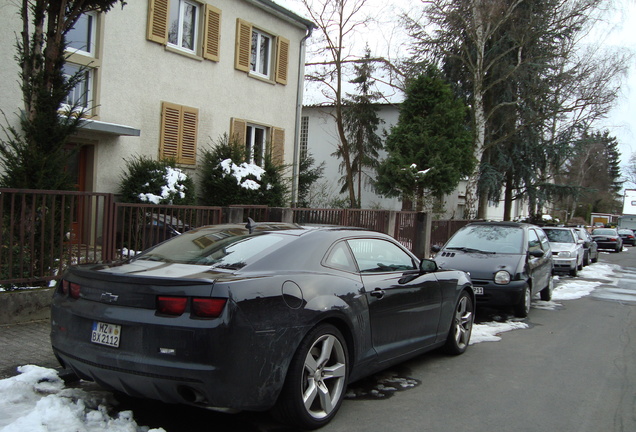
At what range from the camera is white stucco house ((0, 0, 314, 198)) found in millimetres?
12672

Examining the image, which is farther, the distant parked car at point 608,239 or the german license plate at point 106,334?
the distant parked car at point 608,239

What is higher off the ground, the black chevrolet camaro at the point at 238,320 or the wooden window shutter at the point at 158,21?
the wooden window shutter at the point at 158,21

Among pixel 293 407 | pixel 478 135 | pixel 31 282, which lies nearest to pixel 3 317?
pixel 31 282

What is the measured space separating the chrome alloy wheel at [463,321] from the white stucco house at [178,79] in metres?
8.46

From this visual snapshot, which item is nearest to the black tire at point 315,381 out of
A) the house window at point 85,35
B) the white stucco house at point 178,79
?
the white stucco house at point 178,79

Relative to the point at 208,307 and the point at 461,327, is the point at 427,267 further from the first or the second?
the point at 208,307

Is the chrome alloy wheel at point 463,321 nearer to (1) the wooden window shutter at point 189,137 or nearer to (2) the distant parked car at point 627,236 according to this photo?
(1) the wooden window shutter at point 189,137

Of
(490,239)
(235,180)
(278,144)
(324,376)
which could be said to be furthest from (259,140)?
(324,376)

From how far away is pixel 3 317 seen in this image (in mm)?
6461

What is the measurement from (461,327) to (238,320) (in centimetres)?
382

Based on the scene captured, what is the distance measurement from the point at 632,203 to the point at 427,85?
4689 cm

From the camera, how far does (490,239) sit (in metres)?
10.3

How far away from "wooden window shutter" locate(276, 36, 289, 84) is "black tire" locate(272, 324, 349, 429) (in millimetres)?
14987

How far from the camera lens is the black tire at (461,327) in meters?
6.39
